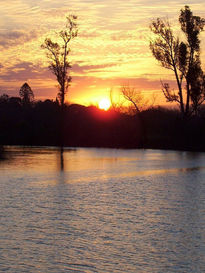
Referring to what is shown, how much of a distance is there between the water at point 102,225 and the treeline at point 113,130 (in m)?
22.5

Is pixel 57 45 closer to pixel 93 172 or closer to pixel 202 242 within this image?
pixel 93 172

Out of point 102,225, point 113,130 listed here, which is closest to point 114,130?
point 113,130

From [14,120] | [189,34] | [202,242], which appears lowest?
[202,242]

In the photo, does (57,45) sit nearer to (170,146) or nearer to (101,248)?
(170,146)

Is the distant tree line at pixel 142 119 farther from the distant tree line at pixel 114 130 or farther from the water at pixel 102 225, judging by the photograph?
the water at pixel 102 225

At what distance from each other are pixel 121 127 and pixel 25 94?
83547 mm

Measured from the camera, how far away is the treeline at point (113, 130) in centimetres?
3700

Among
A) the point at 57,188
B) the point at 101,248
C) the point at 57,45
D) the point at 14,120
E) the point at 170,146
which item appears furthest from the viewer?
the point at 14,120

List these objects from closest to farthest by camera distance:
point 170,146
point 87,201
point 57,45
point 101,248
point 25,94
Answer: point 101,248 → point 87,201 → point 170,146 → point 57,45 → point 25,94

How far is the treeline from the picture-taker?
37.0 metres

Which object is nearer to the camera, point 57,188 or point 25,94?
point 57,188

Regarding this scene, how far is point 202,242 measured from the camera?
6930 millimetres

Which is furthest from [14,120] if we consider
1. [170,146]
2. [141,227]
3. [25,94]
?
[25,94]

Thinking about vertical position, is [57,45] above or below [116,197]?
above
